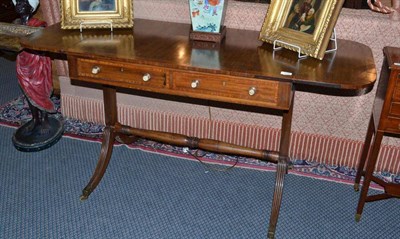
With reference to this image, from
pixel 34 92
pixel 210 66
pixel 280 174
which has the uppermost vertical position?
pixel 210 66

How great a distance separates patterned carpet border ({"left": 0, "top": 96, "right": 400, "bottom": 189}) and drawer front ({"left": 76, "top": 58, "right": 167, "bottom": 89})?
1048 mm

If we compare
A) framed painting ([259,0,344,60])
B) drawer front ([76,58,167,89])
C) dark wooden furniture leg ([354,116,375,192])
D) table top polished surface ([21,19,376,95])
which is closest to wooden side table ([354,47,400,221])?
dark wooden furniture leg ([354,116,375,192])

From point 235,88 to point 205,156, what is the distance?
1.18 metres

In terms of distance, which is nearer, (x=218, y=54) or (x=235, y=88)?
(x=235, y=88)

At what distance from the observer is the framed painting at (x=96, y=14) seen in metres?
2.55

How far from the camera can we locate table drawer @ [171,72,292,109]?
2.09 metres

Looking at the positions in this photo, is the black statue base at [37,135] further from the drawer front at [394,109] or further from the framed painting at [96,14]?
the drawer front at [394,109]

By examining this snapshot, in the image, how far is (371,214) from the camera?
270 cm

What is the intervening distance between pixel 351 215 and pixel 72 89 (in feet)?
7.09

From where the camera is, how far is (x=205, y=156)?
3244 millimetres

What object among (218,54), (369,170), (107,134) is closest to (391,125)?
(369,170)

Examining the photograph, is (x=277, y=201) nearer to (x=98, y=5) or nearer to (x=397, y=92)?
(x=397, y=92)

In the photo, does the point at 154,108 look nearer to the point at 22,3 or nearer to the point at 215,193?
the point at 215,193

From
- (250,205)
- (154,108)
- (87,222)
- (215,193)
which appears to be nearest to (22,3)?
Result: (154,108)
